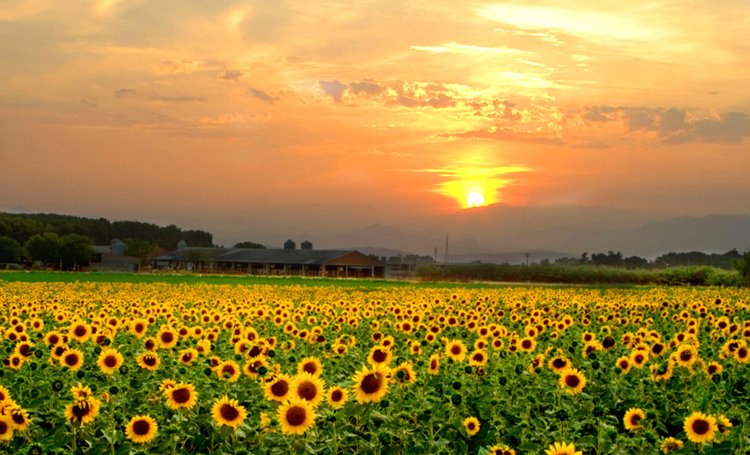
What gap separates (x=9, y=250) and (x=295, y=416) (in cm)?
15739

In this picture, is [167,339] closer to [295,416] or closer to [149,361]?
[149,361]

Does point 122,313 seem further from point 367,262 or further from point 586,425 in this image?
point 367,262

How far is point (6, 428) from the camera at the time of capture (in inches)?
293

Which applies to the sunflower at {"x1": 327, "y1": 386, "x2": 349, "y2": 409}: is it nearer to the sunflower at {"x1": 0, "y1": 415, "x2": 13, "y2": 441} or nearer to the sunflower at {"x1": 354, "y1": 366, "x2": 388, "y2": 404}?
the sunflower at {"x1": 354, "y1": 366, "x2": 388, "y2": 404}

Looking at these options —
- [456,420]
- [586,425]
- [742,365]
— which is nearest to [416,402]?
[456,420]

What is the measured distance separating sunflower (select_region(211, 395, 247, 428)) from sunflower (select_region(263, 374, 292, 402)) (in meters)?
0.28

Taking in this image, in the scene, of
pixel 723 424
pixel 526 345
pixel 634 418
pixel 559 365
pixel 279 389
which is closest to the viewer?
pixel 279 389

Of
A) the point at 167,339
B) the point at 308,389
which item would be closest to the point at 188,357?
the point at 167,339

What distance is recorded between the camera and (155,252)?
6924 inches

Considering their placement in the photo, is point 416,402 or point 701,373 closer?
point 416,402

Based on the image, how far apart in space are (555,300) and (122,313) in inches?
538

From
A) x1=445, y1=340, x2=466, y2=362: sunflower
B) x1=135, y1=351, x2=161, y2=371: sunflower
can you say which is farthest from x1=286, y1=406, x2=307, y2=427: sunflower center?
x1=445, y1=340, x2=466, y2=362: sunflower

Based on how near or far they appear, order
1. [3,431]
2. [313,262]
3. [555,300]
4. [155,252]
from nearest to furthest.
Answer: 1. [3,431]
2. [555,300]
3. [313,262]
4. [155,252]

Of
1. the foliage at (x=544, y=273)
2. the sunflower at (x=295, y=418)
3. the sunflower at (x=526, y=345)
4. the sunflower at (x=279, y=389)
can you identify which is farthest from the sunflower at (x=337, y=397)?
the foliage at (x=544, y=273)
